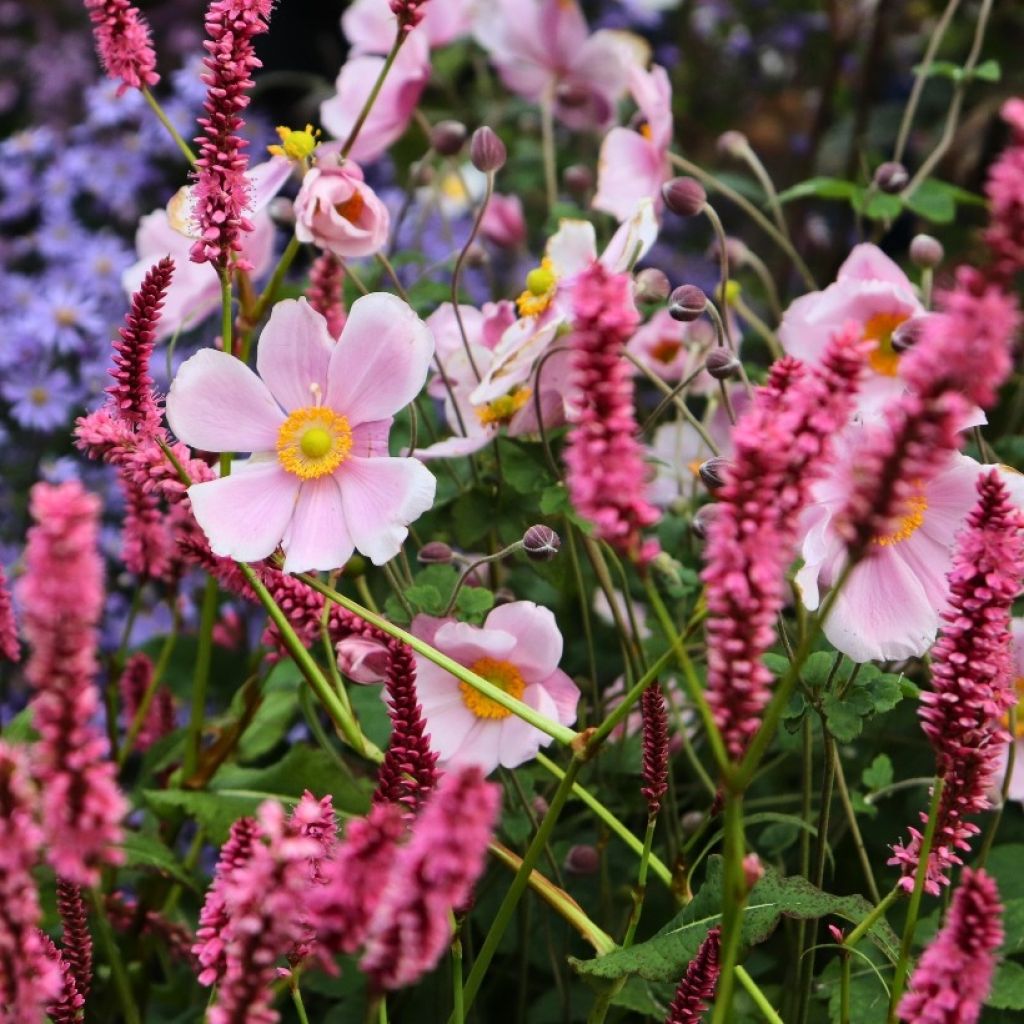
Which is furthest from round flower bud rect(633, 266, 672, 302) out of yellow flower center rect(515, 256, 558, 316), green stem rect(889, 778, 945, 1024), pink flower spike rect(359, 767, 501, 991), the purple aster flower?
the purple aster flower

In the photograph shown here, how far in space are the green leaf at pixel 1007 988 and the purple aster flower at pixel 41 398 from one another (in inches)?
39.4

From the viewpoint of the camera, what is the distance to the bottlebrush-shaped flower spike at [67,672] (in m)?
0.32

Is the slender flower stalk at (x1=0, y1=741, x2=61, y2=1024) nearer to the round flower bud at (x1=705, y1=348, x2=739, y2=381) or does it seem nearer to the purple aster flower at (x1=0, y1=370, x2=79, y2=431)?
the round flower bud at (x1=705, y1=348, x2=739, y2=381)

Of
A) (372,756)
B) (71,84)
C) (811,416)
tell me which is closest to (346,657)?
(372,756)

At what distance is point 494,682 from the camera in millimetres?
709

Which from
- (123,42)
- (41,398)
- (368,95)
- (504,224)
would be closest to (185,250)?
(368,95)

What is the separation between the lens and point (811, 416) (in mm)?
378

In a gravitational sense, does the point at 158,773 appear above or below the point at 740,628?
below

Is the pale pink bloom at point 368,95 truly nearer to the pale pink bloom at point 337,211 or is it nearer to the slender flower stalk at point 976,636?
the pale pink bloom at point 337,211

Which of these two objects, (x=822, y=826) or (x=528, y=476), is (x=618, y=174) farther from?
(x=822, y=826)

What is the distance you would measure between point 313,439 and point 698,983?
333 mm

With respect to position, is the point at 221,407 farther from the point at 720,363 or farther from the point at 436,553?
the point at 720,363

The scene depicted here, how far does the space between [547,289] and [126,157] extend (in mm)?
1016

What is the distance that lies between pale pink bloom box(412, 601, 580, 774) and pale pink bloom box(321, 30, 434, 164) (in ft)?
1.49
